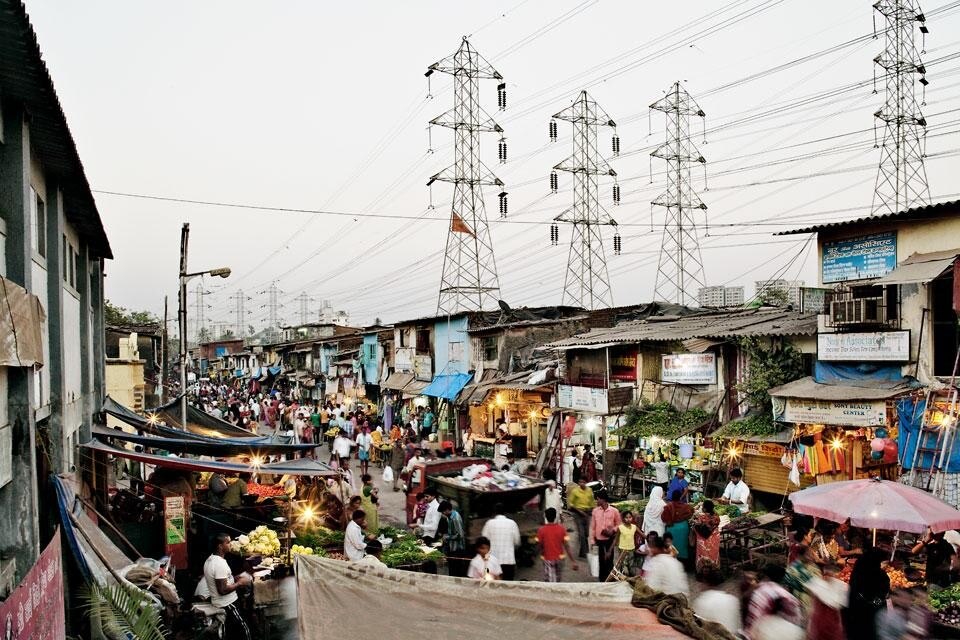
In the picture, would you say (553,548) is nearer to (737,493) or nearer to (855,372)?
(737,493)

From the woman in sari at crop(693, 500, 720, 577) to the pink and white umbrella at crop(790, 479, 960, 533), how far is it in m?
1.91

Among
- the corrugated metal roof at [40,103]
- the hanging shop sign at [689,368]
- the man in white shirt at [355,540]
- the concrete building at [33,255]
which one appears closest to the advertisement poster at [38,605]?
the concrete building at [33,255]

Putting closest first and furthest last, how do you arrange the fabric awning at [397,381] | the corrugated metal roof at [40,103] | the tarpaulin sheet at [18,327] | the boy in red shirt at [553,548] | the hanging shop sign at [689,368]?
the corrugated metal roof at [40,103] < the tarpaulin sheet at [18,327] < the boy in red shirt at [553,548] < the hanging shop sign at [689,368] < the fabric awning at [397,381]

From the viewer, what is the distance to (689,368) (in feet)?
65.1

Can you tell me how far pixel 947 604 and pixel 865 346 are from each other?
699cm

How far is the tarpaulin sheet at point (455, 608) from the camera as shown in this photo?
604cm

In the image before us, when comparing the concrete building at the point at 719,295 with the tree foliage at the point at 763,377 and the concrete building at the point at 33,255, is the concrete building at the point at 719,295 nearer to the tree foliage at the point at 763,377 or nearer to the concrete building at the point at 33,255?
the tree foliage at the point at 763,377

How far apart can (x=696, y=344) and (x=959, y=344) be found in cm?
632

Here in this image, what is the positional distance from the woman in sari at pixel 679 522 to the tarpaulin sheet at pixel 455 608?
6535 mm

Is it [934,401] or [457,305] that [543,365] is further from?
[934,401]

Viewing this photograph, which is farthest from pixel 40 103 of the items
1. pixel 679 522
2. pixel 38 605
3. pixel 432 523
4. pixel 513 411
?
pixel 513 411

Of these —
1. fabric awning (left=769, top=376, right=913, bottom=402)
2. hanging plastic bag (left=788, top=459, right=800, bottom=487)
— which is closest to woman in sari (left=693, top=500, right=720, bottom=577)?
hanging plastic bag (left=788, top=459, right=800, bottom=487)

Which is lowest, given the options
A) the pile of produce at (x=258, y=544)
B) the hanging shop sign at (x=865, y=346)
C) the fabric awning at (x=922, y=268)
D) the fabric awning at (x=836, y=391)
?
the pile of produce at (x=258, y=544)

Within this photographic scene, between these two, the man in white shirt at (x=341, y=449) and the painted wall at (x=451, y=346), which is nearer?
the man in white shirt at (x=341, y=449)
